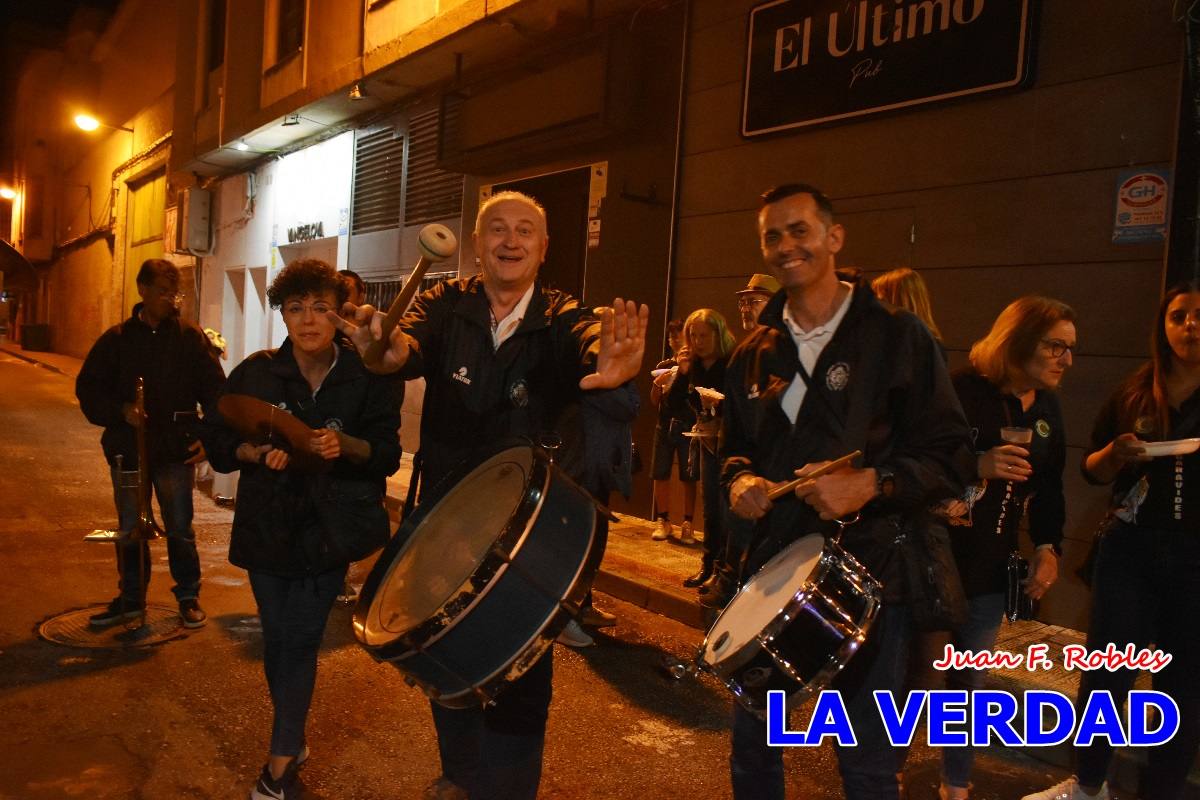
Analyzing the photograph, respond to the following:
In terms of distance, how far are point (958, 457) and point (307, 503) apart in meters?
2.22

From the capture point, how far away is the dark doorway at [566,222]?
33.7ft

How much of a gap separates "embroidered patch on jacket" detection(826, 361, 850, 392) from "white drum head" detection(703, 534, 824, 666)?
1.41ft

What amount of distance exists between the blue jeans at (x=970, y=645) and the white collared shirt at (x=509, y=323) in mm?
1990

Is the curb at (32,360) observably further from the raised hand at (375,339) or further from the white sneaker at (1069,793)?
the white sneaker at (1069,793)

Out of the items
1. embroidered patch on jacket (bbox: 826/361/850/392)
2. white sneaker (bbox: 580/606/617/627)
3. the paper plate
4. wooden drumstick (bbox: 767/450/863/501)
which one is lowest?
white sneaker (bbox: 580/606/617/627)

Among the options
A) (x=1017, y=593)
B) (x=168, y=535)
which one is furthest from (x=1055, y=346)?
(x=168, y=535)

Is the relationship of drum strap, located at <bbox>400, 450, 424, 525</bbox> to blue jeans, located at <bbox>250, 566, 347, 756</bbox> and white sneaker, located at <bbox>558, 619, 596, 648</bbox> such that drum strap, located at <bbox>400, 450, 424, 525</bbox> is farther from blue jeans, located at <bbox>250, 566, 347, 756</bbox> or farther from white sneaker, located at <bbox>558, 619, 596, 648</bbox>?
white sneaker, located at <bbox>558, 619, 596, 648</bbox>

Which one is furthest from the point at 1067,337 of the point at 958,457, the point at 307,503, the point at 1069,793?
the point at 307,503

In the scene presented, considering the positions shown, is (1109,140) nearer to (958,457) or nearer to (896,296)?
(896,296)

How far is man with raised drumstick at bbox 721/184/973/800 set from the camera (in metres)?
2.46

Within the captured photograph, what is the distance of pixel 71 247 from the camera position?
3569 centimetres

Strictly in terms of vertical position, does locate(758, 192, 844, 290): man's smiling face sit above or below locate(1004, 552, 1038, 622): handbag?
above

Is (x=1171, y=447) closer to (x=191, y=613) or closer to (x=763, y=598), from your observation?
(x=763, y=598)

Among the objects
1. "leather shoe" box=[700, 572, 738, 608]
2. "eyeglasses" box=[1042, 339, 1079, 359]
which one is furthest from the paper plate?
"leather shoe" box=[700, 572, 738, 608]
